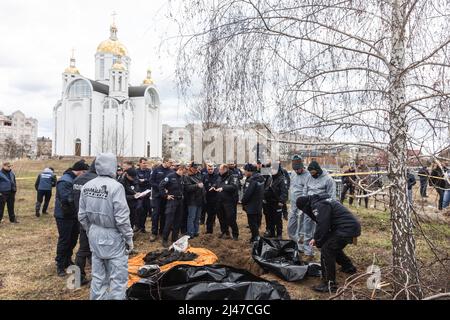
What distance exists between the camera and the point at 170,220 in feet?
21.9

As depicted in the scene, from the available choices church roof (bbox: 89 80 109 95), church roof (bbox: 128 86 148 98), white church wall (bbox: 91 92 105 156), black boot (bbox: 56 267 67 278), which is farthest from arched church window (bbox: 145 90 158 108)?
black boot (bbox: 56 267 67 278)

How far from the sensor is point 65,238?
5.06 m

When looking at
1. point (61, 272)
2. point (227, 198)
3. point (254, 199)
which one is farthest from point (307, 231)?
point (61, 272)

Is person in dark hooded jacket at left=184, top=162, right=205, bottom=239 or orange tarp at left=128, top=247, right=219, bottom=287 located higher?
person in dark hooded jacket at left=184, top=162, right=205, bottom=239

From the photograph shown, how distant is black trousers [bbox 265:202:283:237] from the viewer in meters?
7.24

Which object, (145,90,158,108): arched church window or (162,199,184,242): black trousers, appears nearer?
(162,199,184,242): black trousers

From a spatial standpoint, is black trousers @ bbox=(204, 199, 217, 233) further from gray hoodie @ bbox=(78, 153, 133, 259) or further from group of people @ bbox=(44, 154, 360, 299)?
gray hoodie @ bbox=(78, 153, 133, 259)

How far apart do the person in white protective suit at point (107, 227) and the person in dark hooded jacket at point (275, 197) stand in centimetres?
409

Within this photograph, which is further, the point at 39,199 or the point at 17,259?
the point at 39,199

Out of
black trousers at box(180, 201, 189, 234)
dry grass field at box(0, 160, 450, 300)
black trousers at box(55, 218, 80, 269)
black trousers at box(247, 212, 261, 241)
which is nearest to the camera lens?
dry grass field at box(0, 160, 450, 300)

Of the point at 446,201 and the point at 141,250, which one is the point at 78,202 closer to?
the point at 141,250
